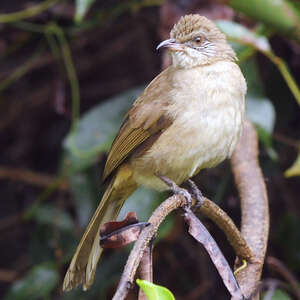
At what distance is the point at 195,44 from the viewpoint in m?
2.98

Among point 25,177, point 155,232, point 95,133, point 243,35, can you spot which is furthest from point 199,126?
point 25,177

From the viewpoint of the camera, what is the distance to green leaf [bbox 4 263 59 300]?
3.48m

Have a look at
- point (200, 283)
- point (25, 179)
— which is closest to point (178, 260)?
point (200, 283)

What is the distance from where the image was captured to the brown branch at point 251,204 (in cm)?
224

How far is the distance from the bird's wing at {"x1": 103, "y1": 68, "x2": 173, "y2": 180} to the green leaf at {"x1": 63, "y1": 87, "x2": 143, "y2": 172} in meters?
0.36

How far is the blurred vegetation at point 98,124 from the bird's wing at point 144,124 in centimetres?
32

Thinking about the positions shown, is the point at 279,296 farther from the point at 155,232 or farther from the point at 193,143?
the point at 155,232

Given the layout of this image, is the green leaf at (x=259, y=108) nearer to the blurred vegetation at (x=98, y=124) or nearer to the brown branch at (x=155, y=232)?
the blurred vegetation at (x=98, y=124)

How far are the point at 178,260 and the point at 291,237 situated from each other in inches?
32.4

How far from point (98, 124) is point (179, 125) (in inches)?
33.6

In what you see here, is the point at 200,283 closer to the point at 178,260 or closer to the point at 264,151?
the point at 178,260

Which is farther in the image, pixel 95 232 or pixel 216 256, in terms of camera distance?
pixel 95 232

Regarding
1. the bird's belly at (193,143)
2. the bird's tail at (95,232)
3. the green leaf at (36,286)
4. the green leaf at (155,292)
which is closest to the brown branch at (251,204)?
A: the bird's belly at (193,143)

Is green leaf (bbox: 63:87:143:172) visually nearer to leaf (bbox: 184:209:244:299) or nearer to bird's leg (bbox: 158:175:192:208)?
bird's leg (bbox: 158:175:192:208)
